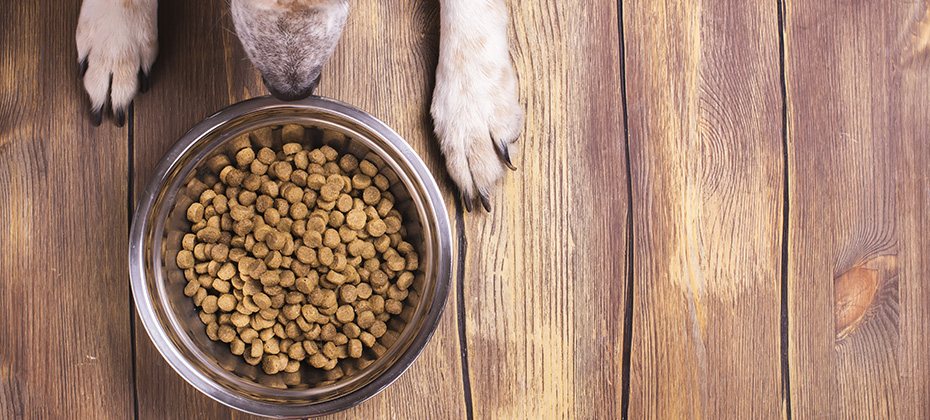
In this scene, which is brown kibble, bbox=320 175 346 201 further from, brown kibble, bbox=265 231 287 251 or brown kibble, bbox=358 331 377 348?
brown kibble, bbox=358 331 377 348

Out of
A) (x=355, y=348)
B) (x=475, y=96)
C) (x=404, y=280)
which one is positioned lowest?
(x=355, y=348)

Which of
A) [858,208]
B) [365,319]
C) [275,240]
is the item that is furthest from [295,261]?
[858,208]

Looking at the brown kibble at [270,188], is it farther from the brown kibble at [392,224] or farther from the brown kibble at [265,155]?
the brown kibble at [392,224]

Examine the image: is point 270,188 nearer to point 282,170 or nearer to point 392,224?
point 282,170

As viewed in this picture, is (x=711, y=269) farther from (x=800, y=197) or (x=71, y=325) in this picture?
(x=71, y=325)

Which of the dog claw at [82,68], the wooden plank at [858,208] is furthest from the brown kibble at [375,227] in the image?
the wooden plank at [858,208]

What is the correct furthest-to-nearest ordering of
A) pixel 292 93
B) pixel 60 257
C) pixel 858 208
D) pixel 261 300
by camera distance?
pixel 858 208
pixel 60 257
pixel 261 300
pixel 292 93
